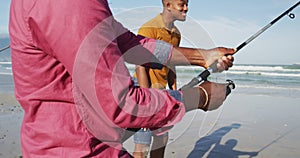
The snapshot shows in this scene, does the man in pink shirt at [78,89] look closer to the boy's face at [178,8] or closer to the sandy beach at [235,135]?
the sandy beach at [235,135]

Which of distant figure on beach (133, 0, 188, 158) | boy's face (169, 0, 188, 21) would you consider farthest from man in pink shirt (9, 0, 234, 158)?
boy's face (169, 0, 188, 21)

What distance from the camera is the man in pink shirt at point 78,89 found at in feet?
3.67

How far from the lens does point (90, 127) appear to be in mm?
1272

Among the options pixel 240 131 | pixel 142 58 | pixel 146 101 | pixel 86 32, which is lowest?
pixel 240 131

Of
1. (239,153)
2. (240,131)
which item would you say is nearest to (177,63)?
(239,153)

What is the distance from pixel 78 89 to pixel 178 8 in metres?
2.60

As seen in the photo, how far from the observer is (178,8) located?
11.9 feet

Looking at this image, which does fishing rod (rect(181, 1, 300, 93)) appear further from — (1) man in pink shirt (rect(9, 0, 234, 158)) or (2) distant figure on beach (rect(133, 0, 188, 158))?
(2) distant figure on beach (rect(133, 0, 188, 158))

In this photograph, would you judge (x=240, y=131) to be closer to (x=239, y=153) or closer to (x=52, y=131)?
(x=239, y=153)

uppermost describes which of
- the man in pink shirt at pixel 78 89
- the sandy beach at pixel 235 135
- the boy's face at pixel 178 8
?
the boy's face at pixel 178 8

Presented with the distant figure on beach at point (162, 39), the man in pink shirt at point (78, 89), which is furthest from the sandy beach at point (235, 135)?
the man in pink shirt at point (78, 89)

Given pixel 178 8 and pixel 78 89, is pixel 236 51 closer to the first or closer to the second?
pixel 78 89

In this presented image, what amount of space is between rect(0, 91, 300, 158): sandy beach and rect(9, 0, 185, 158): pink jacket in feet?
5.92

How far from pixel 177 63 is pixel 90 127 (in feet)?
2.36
